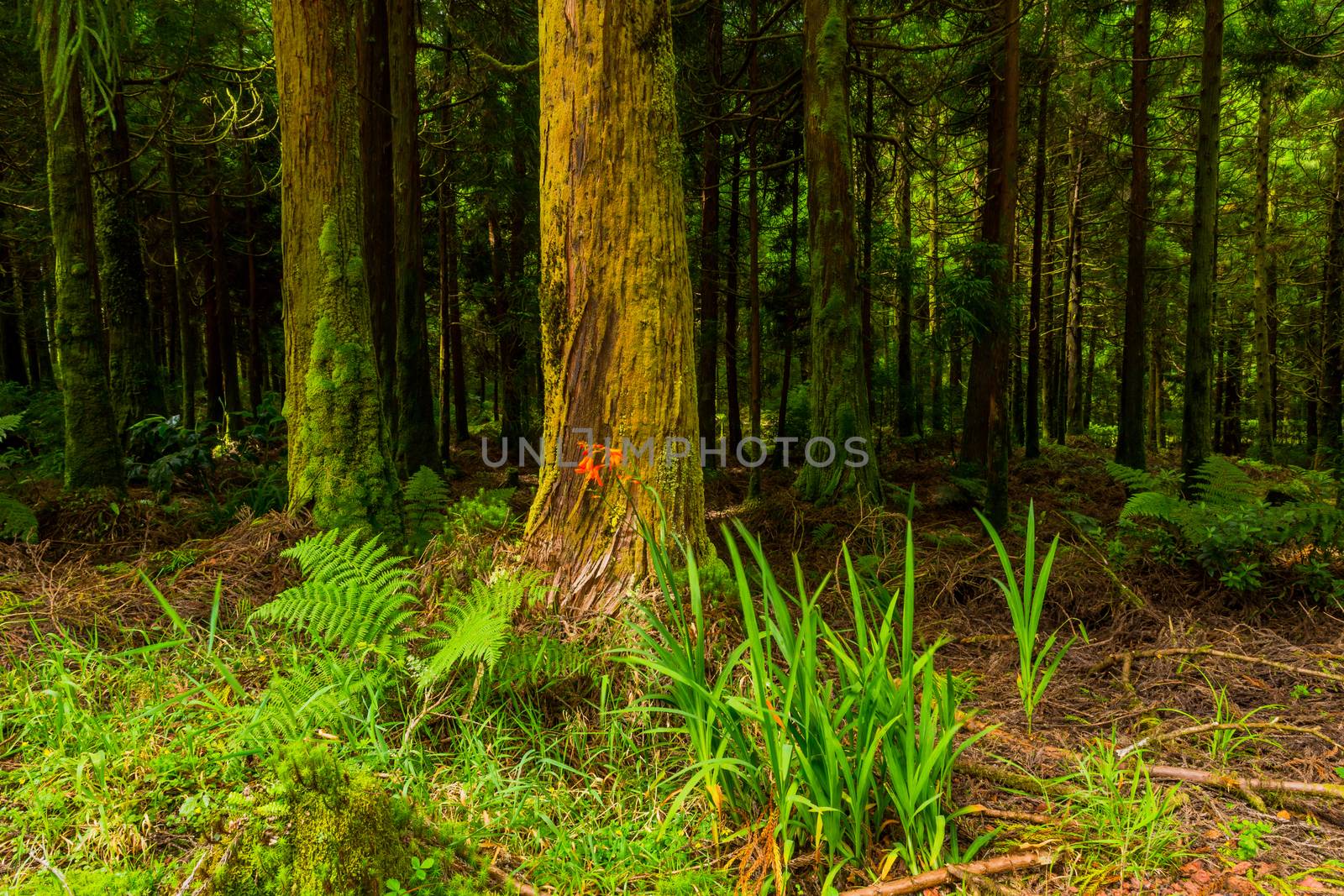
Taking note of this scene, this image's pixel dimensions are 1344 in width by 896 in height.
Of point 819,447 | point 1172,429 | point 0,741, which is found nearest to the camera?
point 0,741

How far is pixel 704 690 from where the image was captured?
1.74 meters

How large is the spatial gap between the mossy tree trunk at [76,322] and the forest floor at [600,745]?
5.90 feet

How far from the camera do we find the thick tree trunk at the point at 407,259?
24.9 feet

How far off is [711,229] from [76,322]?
7575 millimetres

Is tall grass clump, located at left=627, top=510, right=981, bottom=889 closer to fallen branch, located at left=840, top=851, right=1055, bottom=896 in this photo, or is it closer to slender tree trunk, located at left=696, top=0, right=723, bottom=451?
fallen branch, located at left=840, top=851, right=1055, bottom=896

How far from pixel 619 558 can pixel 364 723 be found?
1.16m

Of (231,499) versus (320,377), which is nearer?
(320,377)

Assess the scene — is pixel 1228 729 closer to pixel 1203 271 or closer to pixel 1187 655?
A: pixel 1187 655

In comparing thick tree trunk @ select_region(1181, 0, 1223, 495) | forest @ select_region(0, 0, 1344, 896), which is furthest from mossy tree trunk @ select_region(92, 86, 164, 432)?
thick tree trunk @ select_region(1181, 0, 1223, 495)

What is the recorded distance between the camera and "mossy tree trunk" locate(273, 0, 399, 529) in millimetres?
3822

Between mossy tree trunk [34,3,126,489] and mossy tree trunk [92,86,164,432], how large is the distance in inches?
133

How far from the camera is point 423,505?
4.13m

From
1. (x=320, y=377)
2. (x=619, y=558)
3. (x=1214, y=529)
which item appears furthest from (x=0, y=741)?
(x=1214, y=529)

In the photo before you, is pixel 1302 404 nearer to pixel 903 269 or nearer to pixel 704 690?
pixel 903 269
